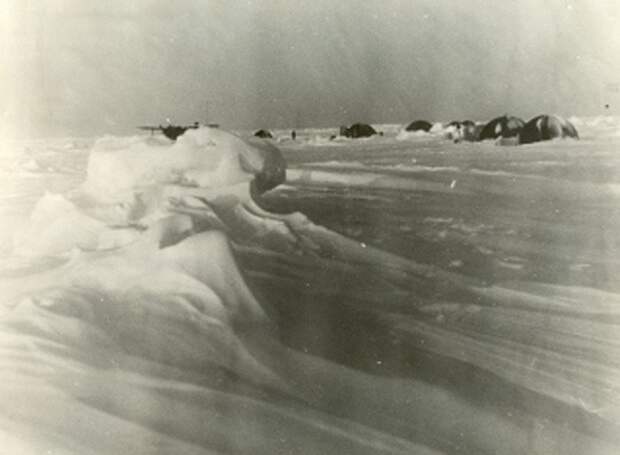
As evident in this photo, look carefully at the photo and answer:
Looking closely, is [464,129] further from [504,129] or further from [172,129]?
[172,129]

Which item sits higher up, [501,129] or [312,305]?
[501,129]

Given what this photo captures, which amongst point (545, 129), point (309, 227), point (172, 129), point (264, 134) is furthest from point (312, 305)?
point (545, 129)

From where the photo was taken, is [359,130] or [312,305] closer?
[312,305]

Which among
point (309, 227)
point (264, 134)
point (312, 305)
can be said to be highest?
point (264, 134)

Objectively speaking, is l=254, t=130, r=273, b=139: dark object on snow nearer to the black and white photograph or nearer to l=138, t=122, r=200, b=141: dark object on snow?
the black and white photograph

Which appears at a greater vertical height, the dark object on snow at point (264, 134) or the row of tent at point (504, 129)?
the row of tent at point (504, 129)

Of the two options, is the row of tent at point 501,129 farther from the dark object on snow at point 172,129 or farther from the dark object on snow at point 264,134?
the dark object on snow at point 172,129

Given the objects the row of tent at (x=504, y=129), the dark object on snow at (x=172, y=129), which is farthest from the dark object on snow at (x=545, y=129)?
the dark object on snow at (x=172, y=129)
